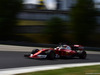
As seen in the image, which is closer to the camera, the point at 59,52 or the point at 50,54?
the point at 50,54

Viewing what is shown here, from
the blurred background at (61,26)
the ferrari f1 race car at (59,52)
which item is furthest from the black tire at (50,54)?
the blurred background at (61,26)

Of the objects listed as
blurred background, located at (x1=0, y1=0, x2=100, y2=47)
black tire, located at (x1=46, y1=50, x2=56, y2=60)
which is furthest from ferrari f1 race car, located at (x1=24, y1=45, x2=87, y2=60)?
blurred background, located at (x1=0, y1=0, x2=100, y2=47)

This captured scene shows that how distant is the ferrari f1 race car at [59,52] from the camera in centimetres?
1414

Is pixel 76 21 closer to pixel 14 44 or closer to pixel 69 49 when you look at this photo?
pixel 14 44

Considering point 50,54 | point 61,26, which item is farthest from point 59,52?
point 61,26

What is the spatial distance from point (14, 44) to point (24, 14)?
853 inches

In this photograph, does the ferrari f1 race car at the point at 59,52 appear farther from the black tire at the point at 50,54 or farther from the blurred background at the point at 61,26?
the blurred background at the point at 61,26

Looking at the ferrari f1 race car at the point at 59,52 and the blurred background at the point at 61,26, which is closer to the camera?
the ferrari f1 race car at the point at 59,52

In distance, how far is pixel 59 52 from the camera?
1516 centimetres

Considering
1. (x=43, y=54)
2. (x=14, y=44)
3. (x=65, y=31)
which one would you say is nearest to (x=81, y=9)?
(x=65, y=31)

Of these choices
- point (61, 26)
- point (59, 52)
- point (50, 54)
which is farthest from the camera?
point (61, 26)

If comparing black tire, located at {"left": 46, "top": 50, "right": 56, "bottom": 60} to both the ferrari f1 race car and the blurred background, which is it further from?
the blurred background

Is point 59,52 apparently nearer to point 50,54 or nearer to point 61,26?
point 50,54

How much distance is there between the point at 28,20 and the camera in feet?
150
